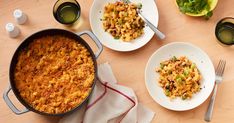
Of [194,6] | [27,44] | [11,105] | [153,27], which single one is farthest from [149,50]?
[11,105]

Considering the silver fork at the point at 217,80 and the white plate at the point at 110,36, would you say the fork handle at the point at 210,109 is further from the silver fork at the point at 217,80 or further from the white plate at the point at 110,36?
the white plate at the point at 110,36

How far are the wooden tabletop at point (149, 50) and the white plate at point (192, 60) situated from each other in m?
0.04

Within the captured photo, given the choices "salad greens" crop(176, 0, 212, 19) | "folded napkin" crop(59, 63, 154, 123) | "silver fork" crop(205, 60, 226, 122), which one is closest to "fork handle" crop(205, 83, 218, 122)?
"silver fork" crop(205, 60, 226, 122)

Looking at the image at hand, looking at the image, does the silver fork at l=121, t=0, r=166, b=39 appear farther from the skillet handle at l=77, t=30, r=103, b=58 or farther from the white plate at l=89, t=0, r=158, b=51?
the skillet handle at l=77, t=30, r=103, b=58

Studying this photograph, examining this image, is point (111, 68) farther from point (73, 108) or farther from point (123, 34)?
point (73, 108)

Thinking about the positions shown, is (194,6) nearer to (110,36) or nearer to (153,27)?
(153,27)

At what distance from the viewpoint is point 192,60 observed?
1759 mm

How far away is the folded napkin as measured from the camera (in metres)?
1.65

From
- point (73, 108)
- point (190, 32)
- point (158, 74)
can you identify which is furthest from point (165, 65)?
point (73, 108)

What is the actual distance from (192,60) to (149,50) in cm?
19

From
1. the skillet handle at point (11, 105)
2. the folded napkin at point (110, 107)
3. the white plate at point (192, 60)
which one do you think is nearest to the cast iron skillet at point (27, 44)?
the skillet handle at point (11, 105)

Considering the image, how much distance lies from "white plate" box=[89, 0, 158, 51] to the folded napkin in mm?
131

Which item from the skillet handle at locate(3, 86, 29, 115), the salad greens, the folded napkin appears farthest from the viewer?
the salad greens

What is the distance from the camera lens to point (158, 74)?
174cm
